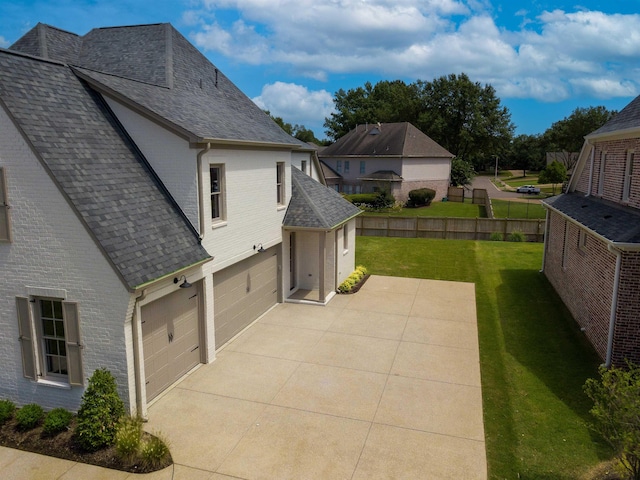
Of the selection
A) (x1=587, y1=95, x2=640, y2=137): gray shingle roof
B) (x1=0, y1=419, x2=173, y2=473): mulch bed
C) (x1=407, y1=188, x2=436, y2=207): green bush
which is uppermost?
(x1=587, y1=95, x2=640, y2=137): gray shingle roof

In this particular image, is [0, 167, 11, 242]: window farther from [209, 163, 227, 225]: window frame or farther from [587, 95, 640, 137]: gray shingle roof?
[587, 95, 640, 137]: gray shingle roof

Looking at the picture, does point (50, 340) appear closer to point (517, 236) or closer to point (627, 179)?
point (627, 179)

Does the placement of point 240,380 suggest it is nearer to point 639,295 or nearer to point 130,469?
point 130,469

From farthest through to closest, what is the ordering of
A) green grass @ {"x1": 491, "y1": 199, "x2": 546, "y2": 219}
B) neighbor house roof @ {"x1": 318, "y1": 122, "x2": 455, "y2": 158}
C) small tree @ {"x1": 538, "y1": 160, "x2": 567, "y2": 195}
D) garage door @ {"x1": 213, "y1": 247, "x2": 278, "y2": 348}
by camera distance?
small tree @ {"x1": 538, "y1": 160, "x2": 567, "y2": 195}, neighbor house roof @ {"x1": 318, "y1": 122, "x2": 455, "y2": 158}, green grass @ {"x1": 491, "y1": 199, "x2": 546, "y2": 219}, garage door @ {"x1": 213, "y1": 247, "x2": 278, "y2": 348}

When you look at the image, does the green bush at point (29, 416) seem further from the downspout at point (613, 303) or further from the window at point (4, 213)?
the downspout at point (613, 303)

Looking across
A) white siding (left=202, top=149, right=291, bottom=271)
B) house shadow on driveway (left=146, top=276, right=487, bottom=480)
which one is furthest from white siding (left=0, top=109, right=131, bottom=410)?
white siding (left=202, top=149, right=291, bottom=271)

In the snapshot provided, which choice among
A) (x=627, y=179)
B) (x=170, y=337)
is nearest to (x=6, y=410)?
(x=170, y=337)
